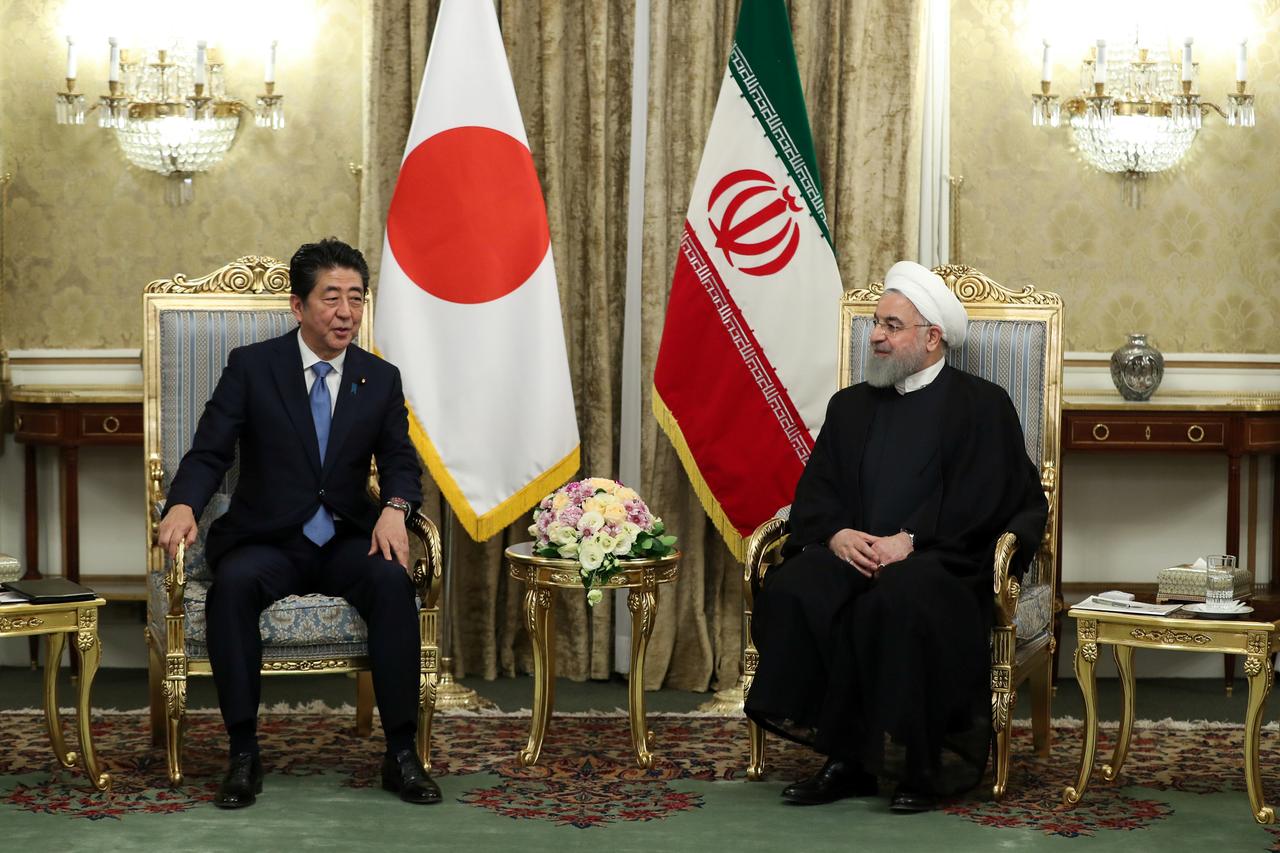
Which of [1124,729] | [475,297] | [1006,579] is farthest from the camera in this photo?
[475,297]

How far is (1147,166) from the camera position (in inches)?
235

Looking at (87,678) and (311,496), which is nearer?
(87,678)

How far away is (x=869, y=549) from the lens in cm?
435

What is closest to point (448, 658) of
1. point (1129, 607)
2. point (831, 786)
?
point (831, 786)

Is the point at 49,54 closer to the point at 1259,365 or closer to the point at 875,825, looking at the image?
the point at 875,825

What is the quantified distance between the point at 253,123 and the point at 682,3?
1741 millimetres

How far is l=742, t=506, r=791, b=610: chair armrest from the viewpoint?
178 inches

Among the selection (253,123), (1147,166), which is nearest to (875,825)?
(1147,166)

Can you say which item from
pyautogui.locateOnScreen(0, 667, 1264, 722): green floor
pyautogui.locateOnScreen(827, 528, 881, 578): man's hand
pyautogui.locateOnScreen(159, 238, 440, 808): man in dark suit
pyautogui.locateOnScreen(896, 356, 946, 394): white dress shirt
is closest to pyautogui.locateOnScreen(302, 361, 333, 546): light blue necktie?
pyautogui.locateOnScreen(159, 238, 440, 808): man in dark suit

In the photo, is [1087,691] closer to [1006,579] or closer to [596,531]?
[1006,579]

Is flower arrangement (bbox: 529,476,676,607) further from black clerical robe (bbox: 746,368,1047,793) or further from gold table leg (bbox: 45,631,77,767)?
gold table leg (bbox: 45,631,77,767)

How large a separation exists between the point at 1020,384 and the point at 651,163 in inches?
65.8

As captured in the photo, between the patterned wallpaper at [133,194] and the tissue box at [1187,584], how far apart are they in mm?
3374

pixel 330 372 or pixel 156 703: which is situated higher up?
pixel 330 372
